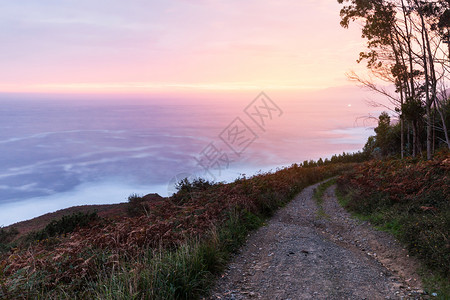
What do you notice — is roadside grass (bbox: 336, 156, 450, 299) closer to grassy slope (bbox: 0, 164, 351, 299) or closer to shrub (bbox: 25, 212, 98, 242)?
grassy slope (bbox: 0, 164, 351, 299)

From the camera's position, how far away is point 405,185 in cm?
1046

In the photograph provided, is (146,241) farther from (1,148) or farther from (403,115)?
(1,148)

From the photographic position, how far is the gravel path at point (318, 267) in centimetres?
545

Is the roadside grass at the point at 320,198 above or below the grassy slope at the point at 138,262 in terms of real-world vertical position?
below

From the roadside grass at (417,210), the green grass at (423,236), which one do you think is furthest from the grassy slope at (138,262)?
the roadside grass at (417,210)

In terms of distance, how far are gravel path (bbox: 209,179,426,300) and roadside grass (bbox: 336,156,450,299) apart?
35cm

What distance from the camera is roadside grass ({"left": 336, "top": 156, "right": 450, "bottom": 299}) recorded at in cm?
589

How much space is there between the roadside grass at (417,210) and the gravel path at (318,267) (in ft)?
1.13

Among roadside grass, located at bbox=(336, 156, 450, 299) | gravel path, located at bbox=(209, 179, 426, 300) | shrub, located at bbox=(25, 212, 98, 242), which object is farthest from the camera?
shrub, located at bbox=(25, 212, 98, 242)

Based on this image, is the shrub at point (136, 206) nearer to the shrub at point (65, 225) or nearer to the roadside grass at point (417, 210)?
the shrub at point (65, 225)

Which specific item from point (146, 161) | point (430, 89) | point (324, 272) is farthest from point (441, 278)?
point (146, 161)

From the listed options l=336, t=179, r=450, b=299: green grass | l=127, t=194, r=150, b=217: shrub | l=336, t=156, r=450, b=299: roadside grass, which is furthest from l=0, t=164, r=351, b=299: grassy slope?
l=127, t=194, r=150, b=217: shrub

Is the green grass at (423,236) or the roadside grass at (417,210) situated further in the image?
the roadside grass at (417,210)

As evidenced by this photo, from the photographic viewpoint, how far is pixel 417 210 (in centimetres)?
870
